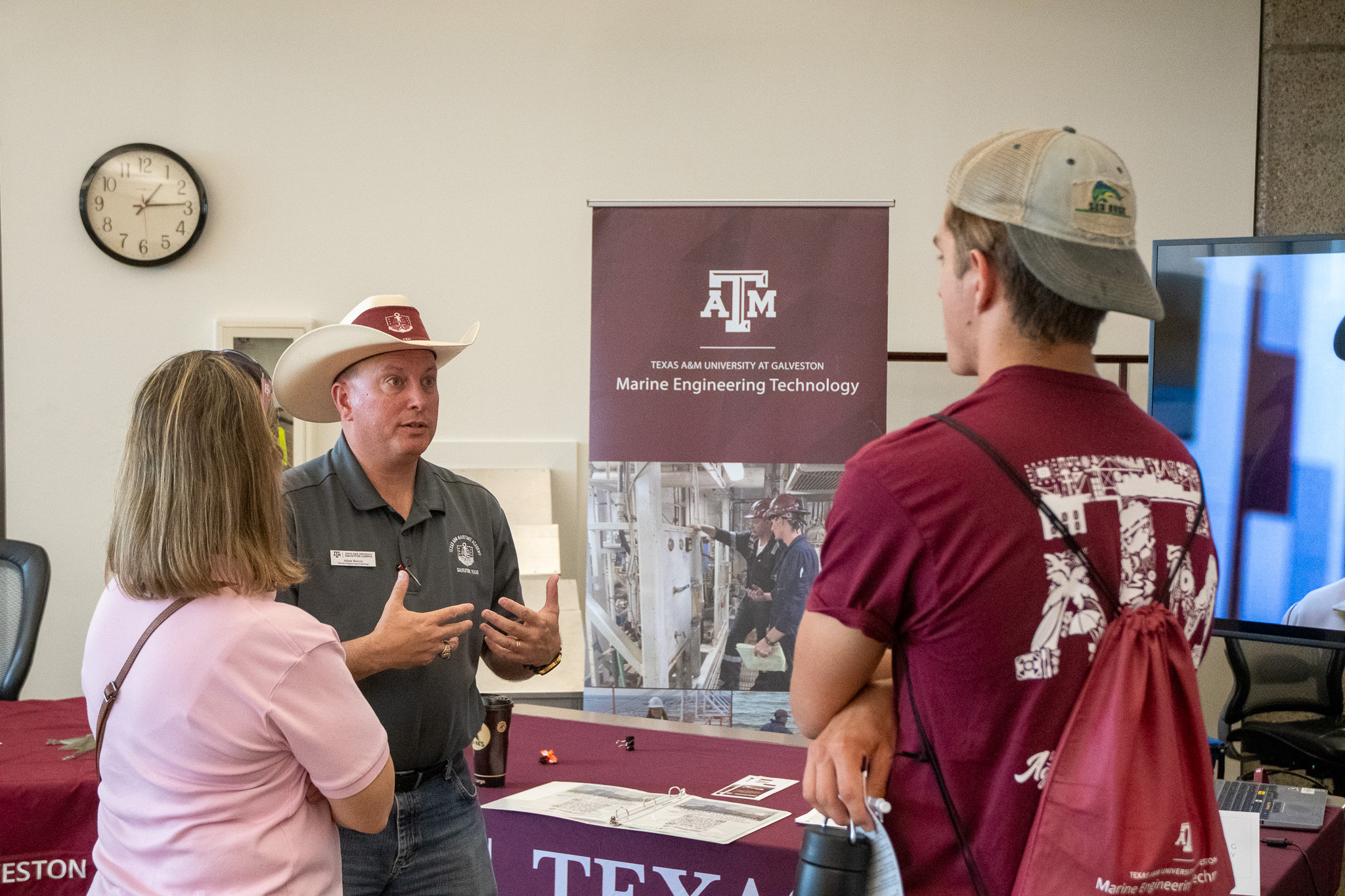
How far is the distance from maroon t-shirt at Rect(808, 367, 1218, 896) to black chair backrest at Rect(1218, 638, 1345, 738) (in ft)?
9.94

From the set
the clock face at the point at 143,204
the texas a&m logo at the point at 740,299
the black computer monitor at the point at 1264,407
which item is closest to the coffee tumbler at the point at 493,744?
the texas a&m logo at the point at 740,299

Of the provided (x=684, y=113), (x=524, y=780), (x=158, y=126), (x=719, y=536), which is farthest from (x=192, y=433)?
(x=158, y=126)

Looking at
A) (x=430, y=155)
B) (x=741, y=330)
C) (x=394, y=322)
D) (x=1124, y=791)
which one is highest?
(x=430, y=155)

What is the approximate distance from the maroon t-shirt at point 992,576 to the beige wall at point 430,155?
12.2 feet

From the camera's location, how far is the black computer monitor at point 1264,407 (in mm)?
3254

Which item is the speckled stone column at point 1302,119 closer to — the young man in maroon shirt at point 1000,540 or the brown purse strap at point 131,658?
the young man in maroon shirt at point 1000,540

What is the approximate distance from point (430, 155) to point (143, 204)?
1.27 m

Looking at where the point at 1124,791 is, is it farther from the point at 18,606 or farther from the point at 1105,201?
the point at 18,606

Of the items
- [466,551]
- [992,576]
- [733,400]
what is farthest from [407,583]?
[733,400]

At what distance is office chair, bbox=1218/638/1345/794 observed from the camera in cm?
326

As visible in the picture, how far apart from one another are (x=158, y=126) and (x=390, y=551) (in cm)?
371

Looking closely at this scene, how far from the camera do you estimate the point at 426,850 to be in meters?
1.76

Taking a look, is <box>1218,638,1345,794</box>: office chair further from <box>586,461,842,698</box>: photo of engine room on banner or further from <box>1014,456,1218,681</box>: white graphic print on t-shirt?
<box>1014,456,1218,681</box>: white graphic print on t-shirt

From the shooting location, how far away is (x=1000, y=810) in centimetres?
95
